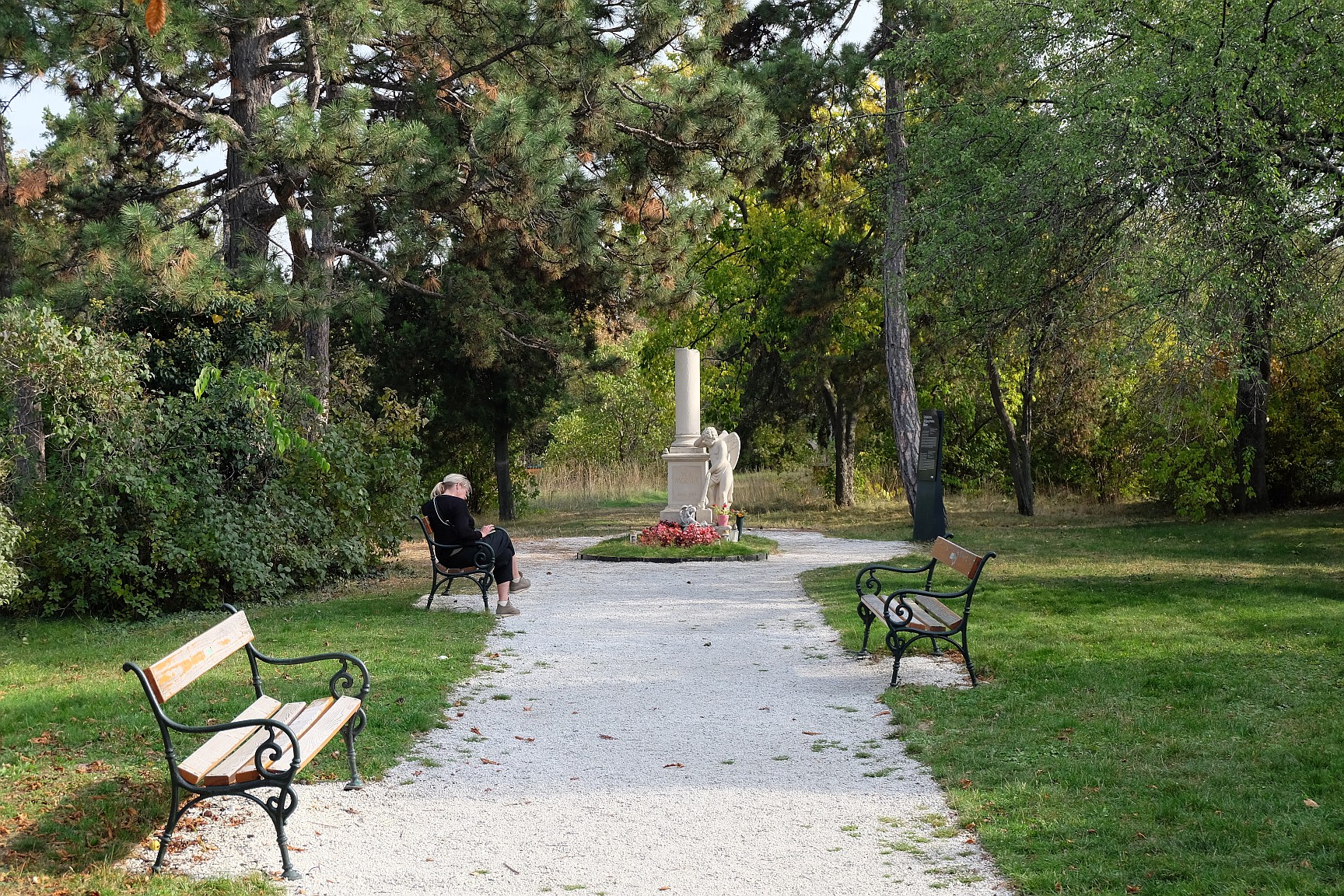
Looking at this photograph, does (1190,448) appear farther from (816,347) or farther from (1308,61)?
(1308,61)

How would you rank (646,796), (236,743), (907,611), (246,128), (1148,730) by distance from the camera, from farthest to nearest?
(246,128), (907,611), (1148,730), (646,796), (236,743)

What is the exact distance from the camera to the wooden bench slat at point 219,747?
4562mm

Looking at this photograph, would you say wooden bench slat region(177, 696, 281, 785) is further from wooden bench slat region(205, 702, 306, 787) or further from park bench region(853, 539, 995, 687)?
park bench region(853, 539, 995, 687)

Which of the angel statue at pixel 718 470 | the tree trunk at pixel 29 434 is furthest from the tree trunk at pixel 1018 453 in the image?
the tree trunk at pixel 29 434

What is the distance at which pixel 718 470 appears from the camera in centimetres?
1881

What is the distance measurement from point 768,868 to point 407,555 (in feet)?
46.9

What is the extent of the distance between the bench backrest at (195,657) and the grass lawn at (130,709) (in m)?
0.68

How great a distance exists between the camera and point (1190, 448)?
Result: 21016 mm

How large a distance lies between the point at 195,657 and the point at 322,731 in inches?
25.5

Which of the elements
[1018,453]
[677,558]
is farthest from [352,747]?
[1018,453]

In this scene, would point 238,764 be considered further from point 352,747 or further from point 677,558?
point 677,558

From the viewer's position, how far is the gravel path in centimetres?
456

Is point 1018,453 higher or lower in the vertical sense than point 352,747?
higher

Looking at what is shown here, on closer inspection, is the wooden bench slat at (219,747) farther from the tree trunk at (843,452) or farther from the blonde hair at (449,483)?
the tree trunk at (843,452)
